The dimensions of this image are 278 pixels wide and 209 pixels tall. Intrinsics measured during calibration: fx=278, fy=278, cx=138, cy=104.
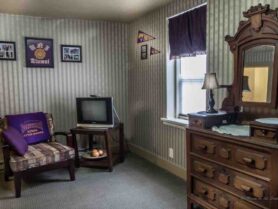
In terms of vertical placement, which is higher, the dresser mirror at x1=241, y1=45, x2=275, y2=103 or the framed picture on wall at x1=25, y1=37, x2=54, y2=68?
the framed picture on wall at x1=25, y1=37, x2=54, y2=68

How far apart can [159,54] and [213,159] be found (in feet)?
6.92

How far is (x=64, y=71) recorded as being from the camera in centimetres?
459

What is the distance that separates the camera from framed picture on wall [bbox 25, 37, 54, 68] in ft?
14.1

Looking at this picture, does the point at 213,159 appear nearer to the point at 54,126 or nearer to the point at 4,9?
the point at 54,126

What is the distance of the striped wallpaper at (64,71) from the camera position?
4234 mm

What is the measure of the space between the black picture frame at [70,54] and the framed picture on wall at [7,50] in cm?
73

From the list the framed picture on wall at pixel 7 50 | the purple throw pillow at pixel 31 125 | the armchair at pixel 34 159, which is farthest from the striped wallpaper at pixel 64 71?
the armchair at pixel 34 159

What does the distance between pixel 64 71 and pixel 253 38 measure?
10.2 ft

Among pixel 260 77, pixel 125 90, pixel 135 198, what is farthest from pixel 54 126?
pixel 260 77

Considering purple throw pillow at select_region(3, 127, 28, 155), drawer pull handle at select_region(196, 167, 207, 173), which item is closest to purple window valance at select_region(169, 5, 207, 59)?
drawer pull handle at select_region(196, 167, 207, 173)

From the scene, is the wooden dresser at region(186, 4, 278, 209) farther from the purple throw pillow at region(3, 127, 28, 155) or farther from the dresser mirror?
the purple throw pillow at region(3, 127, 28, 155)

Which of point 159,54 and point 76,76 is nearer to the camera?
point 159,54

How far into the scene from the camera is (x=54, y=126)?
4.56 meters

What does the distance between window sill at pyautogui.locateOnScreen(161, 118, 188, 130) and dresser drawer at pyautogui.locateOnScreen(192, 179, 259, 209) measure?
106 centimetres
